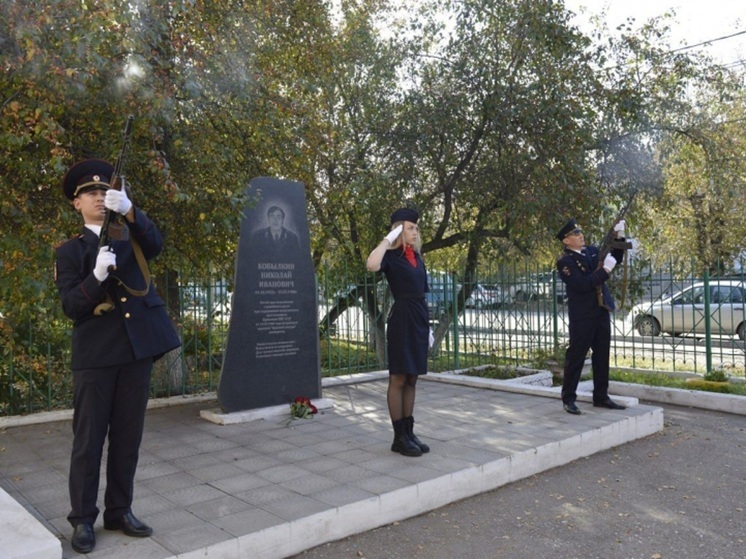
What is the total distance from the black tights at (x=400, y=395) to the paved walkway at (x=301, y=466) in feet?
1.15

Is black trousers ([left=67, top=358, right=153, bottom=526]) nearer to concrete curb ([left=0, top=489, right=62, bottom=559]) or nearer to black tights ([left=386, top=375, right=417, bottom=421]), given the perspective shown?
concrete curb ([left=0, top=489, right=62, bottom=559])

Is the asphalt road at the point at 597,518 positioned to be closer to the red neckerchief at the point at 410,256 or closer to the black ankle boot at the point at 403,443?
the black ankle boot at the point at 403,443

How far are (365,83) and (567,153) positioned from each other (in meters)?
3.88

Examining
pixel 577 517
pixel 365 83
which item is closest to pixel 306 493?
pixel 577 517

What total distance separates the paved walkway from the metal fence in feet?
Answer: 2.60

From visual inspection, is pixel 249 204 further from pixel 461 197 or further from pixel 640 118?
pixel 640 118

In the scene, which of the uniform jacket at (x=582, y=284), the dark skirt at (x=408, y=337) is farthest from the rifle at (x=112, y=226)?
the uniform jacket at (x=582, y=284)

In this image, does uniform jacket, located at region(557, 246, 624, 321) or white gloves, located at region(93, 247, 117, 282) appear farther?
uniform jacket, located at region(557, 246, 624, 321)

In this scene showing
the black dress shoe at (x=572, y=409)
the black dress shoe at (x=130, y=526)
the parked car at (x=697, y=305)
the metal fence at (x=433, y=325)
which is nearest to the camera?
the black dress shoe at (x=130, y=526)

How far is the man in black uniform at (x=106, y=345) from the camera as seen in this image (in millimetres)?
3420

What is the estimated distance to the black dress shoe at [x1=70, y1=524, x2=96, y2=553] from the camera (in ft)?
11.0

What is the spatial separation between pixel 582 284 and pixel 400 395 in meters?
2.44

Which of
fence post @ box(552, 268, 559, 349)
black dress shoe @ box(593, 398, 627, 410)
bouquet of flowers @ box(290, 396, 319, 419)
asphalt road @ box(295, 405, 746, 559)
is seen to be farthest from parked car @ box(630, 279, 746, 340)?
bouquet of flowers @ box(290, 396, 319, 419)

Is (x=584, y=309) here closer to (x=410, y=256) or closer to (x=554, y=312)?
(x=410, y=256)
